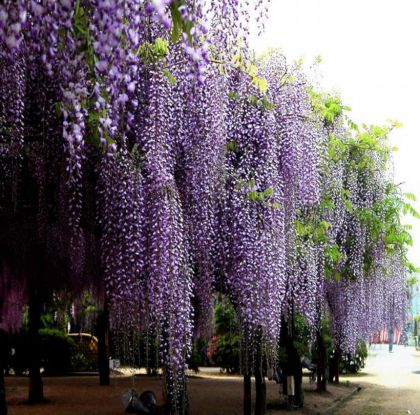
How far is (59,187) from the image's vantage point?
23.6ft

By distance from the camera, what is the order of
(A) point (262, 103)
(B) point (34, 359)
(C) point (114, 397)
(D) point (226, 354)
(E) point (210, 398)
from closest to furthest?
1. (A) point (262, 103)
2. (B) point (34, 359)
3. (C) point (114, 397)
4. (E) point (210, 398)
5. (D) point (226, 354)

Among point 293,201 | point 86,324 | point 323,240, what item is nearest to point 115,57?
point 293,201

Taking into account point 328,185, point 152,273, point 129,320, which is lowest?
point 129,320

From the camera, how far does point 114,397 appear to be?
1623 centimetres

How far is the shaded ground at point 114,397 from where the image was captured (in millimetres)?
13773

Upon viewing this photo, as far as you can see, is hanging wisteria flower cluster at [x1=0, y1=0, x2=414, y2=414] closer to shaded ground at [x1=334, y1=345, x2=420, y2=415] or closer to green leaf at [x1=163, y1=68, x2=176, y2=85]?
green leaf at [x1=163, y1=68, x2=176, y2=85]

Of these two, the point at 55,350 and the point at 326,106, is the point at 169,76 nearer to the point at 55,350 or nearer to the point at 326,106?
the point at 326,106

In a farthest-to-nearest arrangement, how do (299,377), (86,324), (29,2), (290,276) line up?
(86,324) < (299,377) < (290,276) < (29,2)

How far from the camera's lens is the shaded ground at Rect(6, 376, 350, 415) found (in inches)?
542

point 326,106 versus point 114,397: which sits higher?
point 326,106

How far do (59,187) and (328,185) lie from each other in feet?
22.0

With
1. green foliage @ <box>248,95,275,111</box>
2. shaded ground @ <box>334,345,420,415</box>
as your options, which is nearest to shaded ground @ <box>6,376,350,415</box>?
shaded ground @ <box>334,345,420,415</box>

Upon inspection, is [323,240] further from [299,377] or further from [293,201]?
[299,377]

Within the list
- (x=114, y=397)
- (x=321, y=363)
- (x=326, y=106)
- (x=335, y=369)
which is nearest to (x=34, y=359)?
(x=114, y=397)
